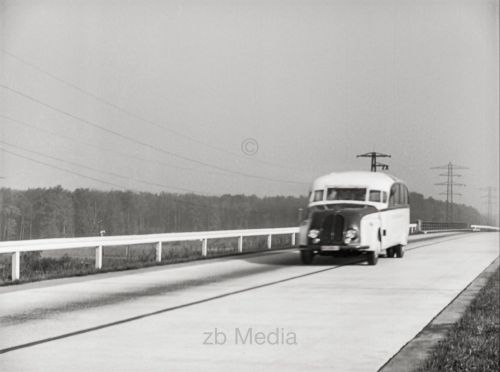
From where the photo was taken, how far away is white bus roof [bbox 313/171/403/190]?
2408 cm

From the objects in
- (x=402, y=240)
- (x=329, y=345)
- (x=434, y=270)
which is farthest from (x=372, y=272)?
(x=329, y=345)

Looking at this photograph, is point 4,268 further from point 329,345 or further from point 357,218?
point 329,345

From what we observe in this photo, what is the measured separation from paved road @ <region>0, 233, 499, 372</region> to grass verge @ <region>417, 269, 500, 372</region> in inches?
18.9

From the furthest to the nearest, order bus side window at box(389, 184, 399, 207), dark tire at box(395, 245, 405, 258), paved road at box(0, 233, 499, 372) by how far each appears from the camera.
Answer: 1. dark tire at box(395, 245, 405, 258)
2. bus side window at box(389, 184, 399, 207)
3. paved road at box(0, 233, 499, 372)

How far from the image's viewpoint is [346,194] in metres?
24.0

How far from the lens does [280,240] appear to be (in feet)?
114

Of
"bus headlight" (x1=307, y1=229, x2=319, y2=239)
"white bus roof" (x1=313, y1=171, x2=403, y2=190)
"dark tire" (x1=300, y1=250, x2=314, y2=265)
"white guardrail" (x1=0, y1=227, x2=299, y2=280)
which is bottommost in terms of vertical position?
"dark tire" (x1=300, y1=250, x2=314, y2=265)

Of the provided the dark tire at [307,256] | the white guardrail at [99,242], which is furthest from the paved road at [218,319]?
the dark tire at [307,256]

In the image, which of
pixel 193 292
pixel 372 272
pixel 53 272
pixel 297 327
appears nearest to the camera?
pixel 297 327

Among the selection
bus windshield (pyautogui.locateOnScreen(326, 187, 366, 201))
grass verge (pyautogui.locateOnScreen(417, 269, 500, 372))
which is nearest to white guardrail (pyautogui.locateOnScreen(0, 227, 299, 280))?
bus windshield (pyautogui.locateOnScreen(326, 187, 366, 201))

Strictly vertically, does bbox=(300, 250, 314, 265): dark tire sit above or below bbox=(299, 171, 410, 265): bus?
below

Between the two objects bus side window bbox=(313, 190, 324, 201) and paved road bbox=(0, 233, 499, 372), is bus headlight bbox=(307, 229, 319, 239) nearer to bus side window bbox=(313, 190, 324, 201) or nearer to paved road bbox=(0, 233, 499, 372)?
bus side window bbox=(313, 190, 324, 201)

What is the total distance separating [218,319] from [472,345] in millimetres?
3276

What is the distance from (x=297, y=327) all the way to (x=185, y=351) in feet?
7.92
